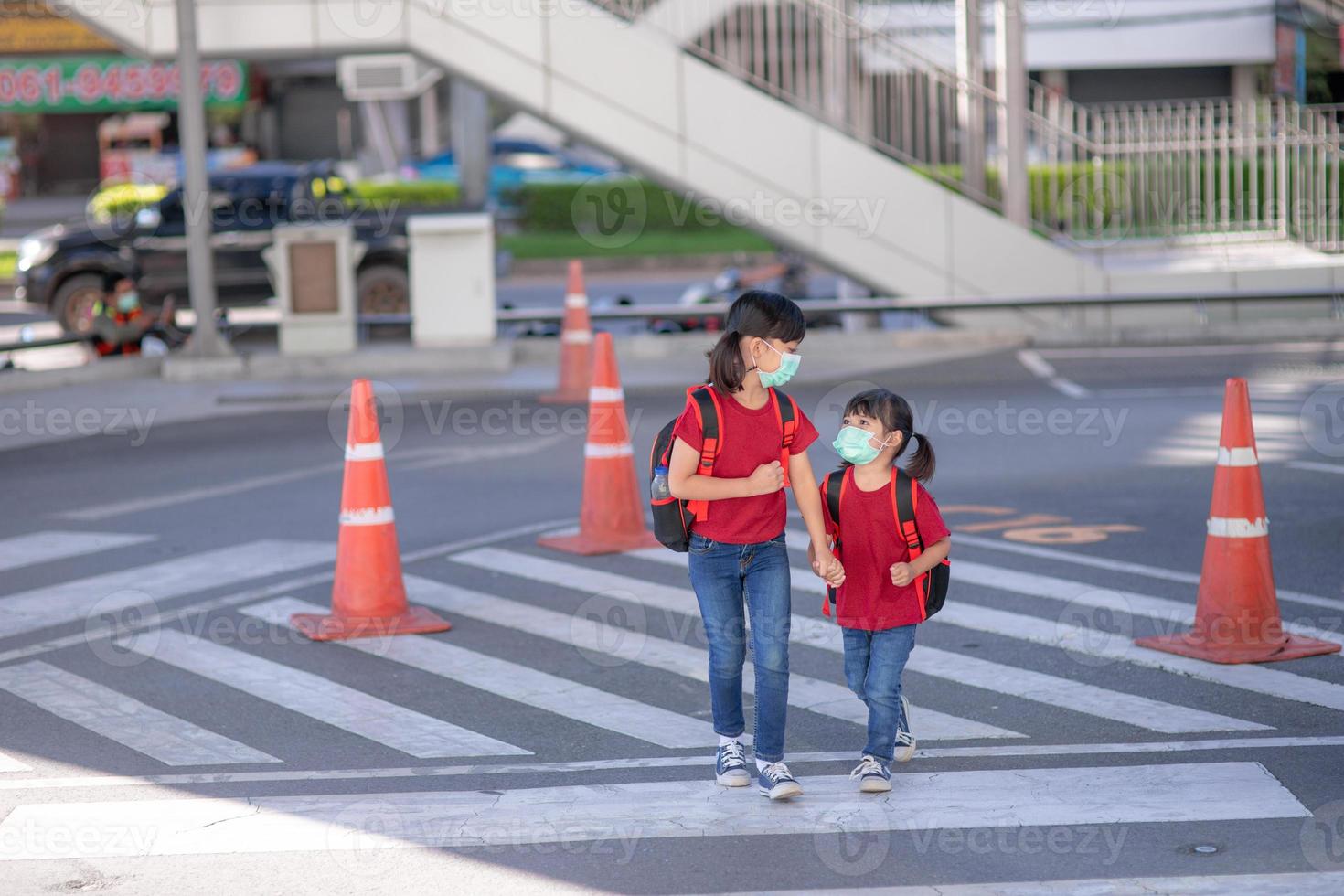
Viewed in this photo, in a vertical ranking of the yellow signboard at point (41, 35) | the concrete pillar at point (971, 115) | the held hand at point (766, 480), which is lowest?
the held hand at point (766, 480)

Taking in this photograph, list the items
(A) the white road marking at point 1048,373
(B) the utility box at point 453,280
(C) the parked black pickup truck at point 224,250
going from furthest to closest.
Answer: (C) the parked black pickup truck at point 224,250 → (B) the utility box at point 453,280 → (A) the white road marking at point 1048,373

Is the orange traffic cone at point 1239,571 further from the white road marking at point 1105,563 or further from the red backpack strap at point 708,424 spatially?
the red backpack strap at point 708,424

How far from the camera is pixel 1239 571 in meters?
7.15

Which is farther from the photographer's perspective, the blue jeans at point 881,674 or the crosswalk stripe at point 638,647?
the crosswalk stripe at point 638,647

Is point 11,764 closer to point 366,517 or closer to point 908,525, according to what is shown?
point 366,517

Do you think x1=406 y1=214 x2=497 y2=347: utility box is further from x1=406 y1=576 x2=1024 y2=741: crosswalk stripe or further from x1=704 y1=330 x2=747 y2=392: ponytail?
x1=704 y1=330 x2=747 y2=392: ponytail

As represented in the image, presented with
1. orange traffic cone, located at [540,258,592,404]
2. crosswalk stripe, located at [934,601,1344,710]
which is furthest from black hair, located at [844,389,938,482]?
orange traffic cone, located at [540,258,592,404]

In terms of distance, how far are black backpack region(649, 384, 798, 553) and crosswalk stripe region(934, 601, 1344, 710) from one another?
2317mm

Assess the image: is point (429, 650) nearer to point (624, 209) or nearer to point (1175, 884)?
point (1175, 884)

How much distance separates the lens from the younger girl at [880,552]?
5.62 metres

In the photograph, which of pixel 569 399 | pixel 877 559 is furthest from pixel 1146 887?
pixel 569 399

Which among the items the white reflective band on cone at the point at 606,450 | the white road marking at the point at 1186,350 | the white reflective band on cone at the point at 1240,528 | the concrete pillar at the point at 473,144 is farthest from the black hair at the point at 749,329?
the concrete pillar at the point at 473,144

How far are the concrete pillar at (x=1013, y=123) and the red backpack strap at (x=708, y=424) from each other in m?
13.7

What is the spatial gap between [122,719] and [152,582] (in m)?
2.31
